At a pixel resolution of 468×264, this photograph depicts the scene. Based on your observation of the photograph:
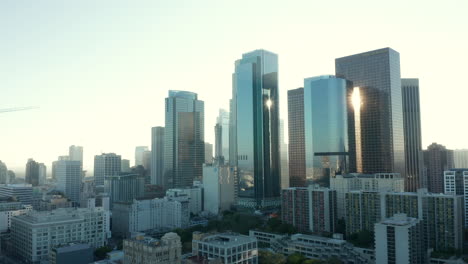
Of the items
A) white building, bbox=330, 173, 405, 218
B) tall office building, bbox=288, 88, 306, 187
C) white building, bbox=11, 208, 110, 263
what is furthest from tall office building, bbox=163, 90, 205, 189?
white building, bbox=11, 208, 110, 263

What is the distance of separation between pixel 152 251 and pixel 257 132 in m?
98.3

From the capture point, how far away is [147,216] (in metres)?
97.4

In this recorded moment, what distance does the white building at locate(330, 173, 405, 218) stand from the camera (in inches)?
3634

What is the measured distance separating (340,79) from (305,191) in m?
48.8

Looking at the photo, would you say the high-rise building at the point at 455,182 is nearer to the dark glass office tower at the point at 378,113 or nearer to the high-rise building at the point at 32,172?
the dark glass office tower at the point at 378,113

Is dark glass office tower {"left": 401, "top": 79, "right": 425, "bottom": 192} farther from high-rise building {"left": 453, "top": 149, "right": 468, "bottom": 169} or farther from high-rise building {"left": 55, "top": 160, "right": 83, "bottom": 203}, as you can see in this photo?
high-rise building {"left": 55, "top": 160, "right": 83, "bottom": 203}

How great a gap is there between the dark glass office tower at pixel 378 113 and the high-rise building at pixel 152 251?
3454 inches


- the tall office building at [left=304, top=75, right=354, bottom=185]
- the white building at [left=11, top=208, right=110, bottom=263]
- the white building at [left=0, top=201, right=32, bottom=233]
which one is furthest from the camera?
the tall office building at [left=304, top=75, right=354, bottom=185]

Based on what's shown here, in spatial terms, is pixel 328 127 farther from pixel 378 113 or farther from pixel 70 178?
pixel 70 178

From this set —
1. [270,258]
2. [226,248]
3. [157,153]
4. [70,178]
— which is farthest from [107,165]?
[226,248]

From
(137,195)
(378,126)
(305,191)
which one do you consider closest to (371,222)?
(305,191)

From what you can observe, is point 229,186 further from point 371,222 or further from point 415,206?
point 415,206

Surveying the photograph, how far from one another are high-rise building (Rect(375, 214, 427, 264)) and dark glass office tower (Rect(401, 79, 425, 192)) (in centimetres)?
7712

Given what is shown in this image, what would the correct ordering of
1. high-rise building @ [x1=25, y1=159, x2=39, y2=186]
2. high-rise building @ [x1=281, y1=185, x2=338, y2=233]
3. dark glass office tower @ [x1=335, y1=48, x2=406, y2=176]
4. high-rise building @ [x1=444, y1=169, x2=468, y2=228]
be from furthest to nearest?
high-rise building @ [x1=25, y1=159, x2=39, y2=186] < dark glass office tower @ [x1=335, y1=48, x2=406, y2=176] < high-rise building @ [x1=444, y1=169, x2=468, y2=228] < high-rise building @ [x1=281, y1=185, x2=338, y2=233]
